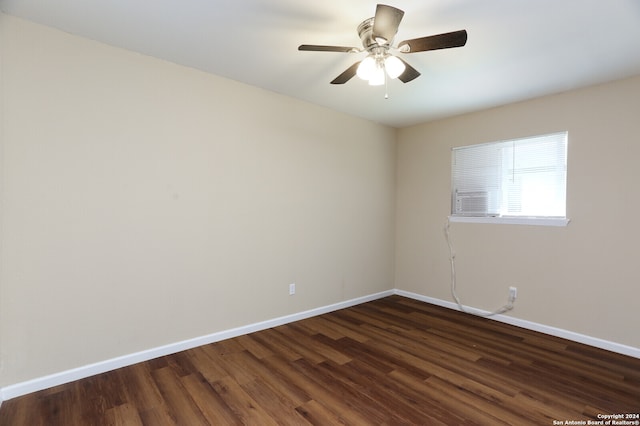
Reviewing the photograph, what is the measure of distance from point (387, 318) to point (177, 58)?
3.31 metres

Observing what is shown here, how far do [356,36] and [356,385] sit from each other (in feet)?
8.03

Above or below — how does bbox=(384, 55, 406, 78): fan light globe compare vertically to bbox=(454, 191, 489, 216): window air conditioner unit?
above

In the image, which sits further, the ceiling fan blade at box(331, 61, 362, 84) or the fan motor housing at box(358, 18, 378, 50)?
the ceiling fan blade at box(331, 61, 362, 84)

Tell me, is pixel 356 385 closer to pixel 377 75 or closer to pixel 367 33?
pixel 377 75

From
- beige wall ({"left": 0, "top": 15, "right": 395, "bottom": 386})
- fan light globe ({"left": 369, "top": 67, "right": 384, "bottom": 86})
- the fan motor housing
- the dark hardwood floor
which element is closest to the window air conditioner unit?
the dark hardwood floor

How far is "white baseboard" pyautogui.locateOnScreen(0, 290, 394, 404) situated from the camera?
80.0 inches

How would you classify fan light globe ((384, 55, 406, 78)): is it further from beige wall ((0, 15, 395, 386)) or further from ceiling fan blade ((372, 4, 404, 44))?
beige wall ((0, 15, 395, 386))

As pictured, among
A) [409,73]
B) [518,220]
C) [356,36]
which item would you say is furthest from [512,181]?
[356,36]

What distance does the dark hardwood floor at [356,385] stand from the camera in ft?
6.15

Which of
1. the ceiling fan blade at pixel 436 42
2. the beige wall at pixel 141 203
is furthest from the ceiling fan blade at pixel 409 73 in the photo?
the beige wall at pixel 141 203

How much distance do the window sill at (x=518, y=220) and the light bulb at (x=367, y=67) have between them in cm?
245

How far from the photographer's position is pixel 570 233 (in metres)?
3.02

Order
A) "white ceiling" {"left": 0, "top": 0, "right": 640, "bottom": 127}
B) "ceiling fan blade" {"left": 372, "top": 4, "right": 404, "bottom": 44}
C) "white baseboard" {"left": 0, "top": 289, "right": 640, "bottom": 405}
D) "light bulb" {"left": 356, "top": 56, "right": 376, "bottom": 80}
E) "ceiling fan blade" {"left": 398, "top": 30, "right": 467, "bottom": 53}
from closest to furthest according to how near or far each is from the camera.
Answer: "ceiling fan blade" {"left": 372, "top": 4, "right": 404, "bottom": 44} → "ceiling fan blade" {"left": 398, "top": 30, "right": 467, "bottom": 53} → "white ceiling" {"left": 0, "top": 0, "right": 640, "bottom": 127} → "light bulb" {"left": 356, "top": 56, "right": 376, "bottom": 80} → "white baseboard" {"left": 0, "top": 289, "right": 640, "bottom": 405}

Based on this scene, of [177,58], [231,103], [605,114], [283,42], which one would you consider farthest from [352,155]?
[605,114]
